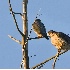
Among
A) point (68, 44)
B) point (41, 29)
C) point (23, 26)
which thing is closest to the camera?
point (23, 26)

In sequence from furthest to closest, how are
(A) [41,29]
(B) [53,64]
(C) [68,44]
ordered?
(A) [41,29] → (C) [68,44] → (B) [53,64]

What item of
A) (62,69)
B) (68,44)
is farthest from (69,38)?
(62,69)

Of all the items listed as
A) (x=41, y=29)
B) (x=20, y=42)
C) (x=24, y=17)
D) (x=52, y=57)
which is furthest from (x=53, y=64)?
(x=41, y=29)

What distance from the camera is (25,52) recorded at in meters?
2.84

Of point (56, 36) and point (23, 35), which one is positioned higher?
point (56, 36)

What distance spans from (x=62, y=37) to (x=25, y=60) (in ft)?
6.05

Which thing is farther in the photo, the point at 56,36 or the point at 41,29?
the point at 41,29

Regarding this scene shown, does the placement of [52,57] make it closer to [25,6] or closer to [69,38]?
[25,6]

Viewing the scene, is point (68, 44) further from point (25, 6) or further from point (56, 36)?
point (25, 6)

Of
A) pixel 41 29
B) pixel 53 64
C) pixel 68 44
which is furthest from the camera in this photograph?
pixel 41 29

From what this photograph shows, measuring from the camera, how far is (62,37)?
4527 millimetres

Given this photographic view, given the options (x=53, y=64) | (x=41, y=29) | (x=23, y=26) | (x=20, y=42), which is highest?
(x=41, y=29)

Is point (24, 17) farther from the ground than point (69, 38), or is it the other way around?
point (69, 38)

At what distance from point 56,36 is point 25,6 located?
5.85ft
